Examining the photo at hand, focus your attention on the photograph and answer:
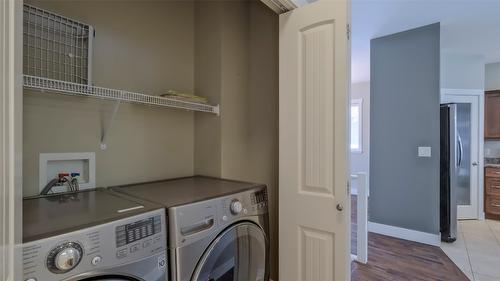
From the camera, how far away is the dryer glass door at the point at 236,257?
3.66 feet

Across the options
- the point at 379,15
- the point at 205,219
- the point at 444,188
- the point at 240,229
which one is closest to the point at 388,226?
the point at 444,188

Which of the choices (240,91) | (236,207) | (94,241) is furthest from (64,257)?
(240,91)

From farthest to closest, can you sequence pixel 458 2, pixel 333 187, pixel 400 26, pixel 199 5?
1. pixel 400 26
2. pixel 458 2
3. pixel 199 5
4. pixel 333 187

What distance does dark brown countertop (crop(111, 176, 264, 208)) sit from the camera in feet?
3.63

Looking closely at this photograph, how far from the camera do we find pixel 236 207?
126cm

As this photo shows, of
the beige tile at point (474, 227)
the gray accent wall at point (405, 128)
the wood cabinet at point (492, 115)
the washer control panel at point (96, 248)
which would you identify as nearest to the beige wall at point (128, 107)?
the washer control panel at point (96, 248)

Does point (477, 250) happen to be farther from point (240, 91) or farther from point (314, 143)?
point (240, 91)

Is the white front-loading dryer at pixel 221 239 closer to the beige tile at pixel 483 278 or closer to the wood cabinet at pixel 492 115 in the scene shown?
the beige tile at pixel 483 278

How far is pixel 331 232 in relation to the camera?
1.41 metres

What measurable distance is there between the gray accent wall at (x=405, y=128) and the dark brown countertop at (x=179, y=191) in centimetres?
247

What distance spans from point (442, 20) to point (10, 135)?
12.2 ft

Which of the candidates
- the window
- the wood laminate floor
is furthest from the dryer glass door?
the window

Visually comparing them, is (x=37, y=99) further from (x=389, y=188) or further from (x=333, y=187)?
(x=389, y=188)

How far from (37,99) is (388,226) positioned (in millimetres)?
3635
